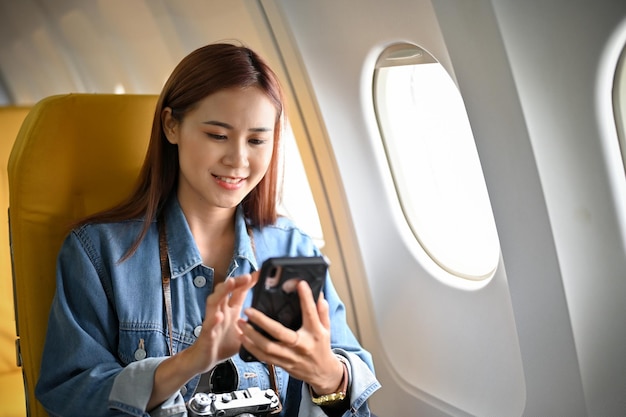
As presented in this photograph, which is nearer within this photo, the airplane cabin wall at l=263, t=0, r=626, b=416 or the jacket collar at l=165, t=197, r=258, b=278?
the airplane cabin wall at l=263, t=0, r=626, b=416

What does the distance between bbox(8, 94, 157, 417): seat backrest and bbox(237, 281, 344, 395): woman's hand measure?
2.31ft

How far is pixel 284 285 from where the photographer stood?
5.49 ft

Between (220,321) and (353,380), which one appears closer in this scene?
(220,321)

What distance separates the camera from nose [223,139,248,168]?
2070mm

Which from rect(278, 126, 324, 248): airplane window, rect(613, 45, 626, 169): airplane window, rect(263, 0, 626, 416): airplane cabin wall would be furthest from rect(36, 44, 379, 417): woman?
rect(278, 126, 324, 248): airplane window

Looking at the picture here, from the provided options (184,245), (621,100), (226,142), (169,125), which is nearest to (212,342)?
(184,245)

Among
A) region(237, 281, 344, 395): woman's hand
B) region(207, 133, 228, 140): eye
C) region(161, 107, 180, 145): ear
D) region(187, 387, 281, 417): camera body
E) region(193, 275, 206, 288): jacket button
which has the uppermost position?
region(161, 107, 180, 145): ear

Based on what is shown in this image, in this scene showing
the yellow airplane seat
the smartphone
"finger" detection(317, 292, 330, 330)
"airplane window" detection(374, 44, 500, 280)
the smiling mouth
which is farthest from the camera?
the yellow airplane seat

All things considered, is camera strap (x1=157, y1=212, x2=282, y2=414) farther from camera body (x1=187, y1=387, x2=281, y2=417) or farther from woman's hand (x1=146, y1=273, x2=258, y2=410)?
woman's hand (x1=146, y1=273, x2=258, y2=410)

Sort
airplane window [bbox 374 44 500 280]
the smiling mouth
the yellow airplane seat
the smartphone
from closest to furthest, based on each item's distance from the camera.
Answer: the smartphone
the smiling mouth
airplane window [bbox 374 44 500 280]
the yellow airplane seat

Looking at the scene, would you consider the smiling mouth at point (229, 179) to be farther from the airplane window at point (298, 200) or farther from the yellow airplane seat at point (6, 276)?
the airplane window at point (298, 200)

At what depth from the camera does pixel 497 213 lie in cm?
216

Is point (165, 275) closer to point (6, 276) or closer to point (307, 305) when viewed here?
point (307, 305)

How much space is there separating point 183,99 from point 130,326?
61 cm
